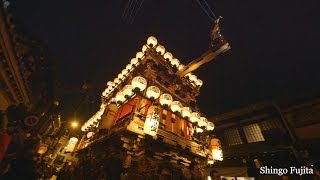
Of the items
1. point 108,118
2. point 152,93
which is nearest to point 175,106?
point 152,93

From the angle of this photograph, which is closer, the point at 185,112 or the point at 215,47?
the point at 215,47

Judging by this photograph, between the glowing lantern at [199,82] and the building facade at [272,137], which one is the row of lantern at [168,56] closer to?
the glowing lantern at [199,82]

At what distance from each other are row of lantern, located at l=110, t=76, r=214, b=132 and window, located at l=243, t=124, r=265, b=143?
5.54m

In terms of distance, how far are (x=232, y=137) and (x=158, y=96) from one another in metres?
12.0

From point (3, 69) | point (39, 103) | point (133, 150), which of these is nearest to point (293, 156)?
point (133, 150)

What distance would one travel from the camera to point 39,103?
1881 cm

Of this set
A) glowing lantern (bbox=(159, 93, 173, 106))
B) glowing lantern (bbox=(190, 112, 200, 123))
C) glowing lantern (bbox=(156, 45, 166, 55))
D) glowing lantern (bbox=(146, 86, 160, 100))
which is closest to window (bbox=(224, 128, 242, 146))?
glowing lantern (bbox=(190, 112, 200, 123))

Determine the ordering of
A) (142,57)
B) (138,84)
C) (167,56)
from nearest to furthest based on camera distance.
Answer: (138,84) < (142,57) < (167,56)

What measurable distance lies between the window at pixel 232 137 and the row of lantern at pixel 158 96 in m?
5.50

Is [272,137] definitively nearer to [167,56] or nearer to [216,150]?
[216,150]

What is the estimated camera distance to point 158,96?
12734 millimetres

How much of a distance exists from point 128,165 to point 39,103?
1474 cm

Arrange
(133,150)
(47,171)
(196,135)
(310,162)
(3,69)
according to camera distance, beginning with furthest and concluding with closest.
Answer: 1. (47,171)
2. (196,135)
3. (310,162)
4. (133,150)
5. (3,69)

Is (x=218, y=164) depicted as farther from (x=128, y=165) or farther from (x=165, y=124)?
(x=128, y=165)
